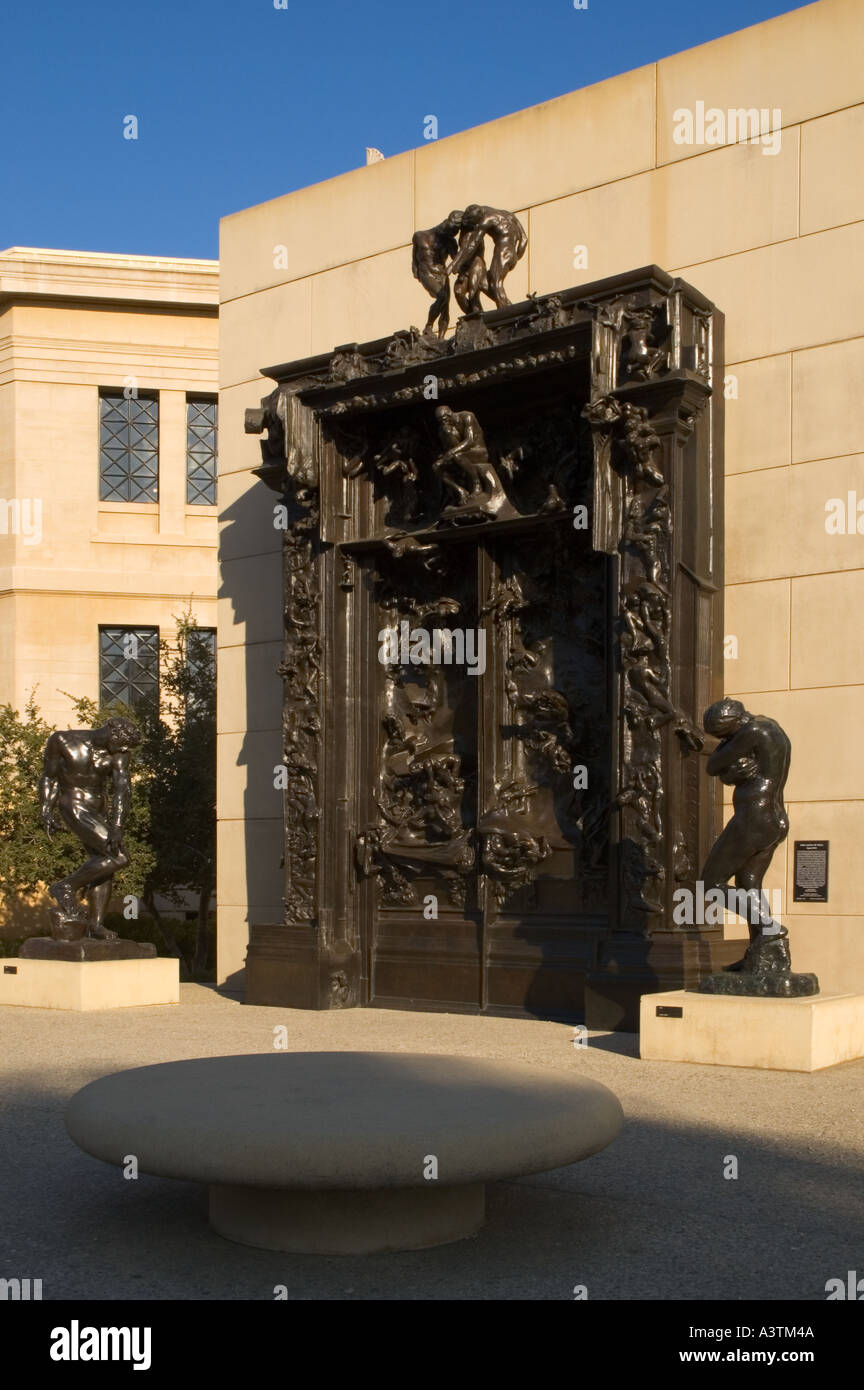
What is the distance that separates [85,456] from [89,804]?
1790cm

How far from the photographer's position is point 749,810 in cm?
1108

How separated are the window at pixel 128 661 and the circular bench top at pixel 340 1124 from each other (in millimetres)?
26078

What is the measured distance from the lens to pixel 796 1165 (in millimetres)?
7402

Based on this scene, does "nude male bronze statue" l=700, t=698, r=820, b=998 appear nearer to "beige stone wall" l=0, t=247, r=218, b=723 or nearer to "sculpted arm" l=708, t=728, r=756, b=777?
"sculpted arm" l=708, t=728, r=756, b=777

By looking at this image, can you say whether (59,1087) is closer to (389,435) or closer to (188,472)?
(389,435)

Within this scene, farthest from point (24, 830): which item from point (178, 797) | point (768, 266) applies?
point (768, 266)

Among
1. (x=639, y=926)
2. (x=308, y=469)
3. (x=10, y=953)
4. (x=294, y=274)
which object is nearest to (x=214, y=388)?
(x=10, y=953)

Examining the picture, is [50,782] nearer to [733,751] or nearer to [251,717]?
[251,717]

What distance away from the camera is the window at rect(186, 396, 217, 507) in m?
33.3

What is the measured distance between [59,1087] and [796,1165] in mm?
5011

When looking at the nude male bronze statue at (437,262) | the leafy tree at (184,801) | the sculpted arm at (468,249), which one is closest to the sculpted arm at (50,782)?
the nude male bronze statue at (437,262)

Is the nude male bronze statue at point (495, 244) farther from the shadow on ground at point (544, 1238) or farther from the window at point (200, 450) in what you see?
the window at point (200, 450)

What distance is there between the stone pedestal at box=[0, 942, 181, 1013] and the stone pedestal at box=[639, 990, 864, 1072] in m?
6.37

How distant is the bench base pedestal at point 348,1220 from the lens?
19.6 feet
